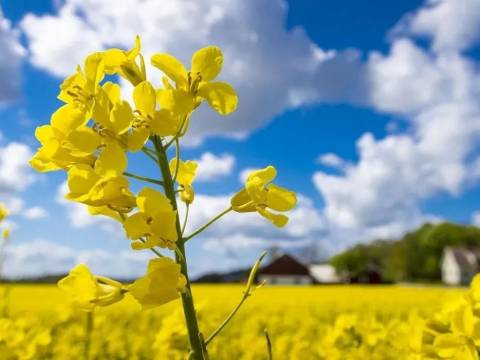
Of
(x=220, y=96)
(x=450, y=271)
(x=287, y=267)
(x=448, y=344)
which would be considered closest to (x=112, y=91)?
(x=220, y=96)

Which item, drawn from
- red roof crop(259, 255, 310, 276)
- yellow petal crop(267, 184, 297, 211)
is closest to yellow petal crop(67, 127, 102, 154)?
yellow petal crop(267, 184, 297, 211)

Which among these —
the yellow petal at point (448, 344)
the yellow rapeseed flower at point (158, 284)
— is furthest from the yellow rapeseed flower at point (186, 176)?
the yellow petal at point (448, 344)

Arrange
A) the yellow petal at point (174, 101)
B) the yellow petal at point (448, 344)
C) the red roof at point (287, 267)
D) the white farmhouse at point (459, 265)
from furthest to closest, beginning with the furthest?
the white farmhouse at point (459, 265), the red roof at point (287, 267), the yellow petal at point (448, 344), the yellow petal at point (174, 101)

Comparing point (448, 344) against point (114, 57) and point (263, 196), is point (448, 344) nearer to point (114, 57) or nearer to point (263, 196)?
point (263, 196)

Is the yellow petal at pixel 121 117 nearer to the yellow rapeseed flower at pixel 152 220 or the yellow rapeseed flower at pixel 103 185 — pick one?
the yellow rapeseed flower at pixel 103 185

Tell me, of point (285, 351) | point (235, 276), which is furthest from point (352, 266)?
point (285, 351)

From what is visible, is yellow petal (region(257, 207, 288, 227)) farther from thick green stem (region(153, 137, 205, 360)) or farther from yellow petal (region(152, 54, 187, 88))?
yellow petal (region(152, 54, 187, 88))

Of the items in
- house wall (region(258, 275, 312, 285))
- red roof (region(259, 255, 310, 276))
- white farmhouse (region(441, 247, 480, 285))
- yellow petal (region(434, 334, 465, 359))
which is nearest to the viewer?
yellow petal (region(434, 334, 465, 359))
